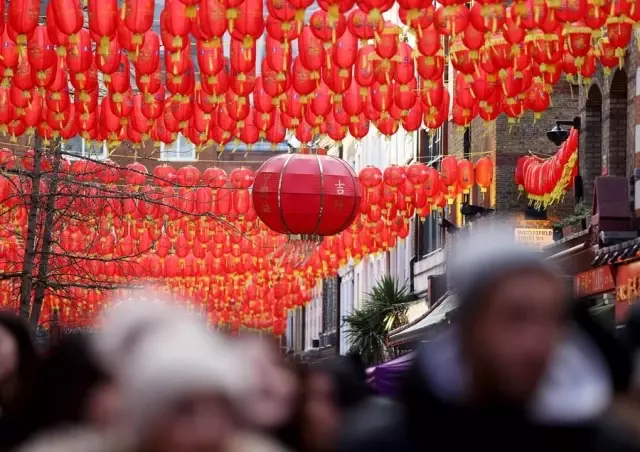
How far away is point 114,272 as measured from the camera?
36938mm

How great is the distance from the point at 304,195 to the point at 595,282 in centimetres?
433

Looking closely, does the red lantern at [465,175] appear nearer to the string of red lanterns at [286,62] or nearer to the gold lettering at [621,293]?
the string of red lanterns at [286,62]

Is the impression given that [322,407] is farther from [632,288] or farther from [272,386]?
[632,288]

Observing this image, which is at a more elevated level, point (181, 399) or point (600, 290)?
point (600, 290)

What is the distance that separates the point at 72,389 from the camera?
414 cm

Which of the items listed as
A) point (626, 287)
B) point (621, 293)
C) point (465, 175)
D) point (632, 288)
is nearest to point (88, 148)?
point (465, 175)

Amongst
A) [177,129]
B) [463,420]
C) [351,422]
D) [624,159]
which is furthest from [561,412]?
[624,159]

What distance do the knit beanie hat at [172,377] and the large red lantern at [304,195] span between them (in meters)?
19.2

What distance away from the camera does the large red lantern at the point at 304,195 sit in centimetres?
2223

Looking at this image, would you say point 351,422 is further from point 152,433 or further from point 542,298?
point 152,433

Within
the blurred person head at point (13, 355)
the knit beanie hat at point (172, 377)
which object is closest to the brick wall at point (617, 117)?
the blurred person head at point (13, 355)

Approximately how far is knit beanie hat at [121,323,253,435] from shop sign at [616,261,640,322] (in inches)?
625

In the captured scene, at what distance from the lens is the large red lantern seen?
2223 centimetres

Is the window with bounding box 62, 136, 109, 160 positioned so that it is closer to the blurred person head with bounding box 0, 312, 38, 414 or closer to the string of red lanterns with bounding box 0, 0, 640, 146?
the string of red lanterns with bounding box 0, 0, 640, 146
